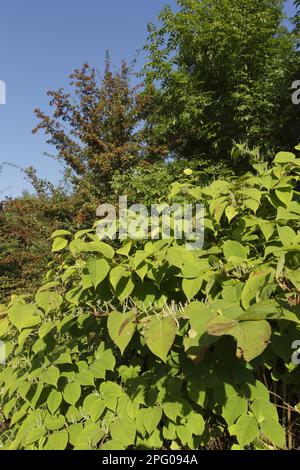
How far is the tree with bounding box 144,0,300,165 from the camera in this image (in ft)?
21.0

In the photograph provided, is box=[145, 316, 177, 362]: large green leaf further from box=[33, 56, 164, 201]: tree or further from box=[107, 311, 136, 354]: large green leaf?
box=[33, 56, 164, 201]: tree

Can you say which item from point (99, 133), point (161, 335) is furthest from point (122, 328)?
point (99, 133)

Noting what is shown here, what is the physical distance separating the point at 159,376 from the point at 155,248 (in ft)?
1.39

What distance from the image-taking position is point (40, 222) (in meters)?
7.17

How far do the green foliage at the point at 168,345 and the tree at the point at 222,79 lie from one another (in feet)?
15.8

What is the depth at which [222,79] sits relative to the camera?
22.9ft

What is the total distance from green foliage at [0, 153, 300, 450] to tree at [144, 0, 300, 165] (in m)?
4.82

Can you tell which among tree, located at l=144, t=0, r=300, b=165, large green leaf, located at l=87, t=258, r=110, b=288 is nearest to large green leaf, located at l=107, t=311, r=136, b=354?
large green leaf, located at l=87, t=258, r=110, b=288

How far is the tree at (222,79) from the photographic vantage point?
252 inches

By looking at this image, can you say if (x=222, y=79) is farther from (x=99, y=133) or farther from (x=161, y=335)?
(x=161, y=335)

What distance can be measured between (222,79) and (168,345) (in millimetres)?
6755
